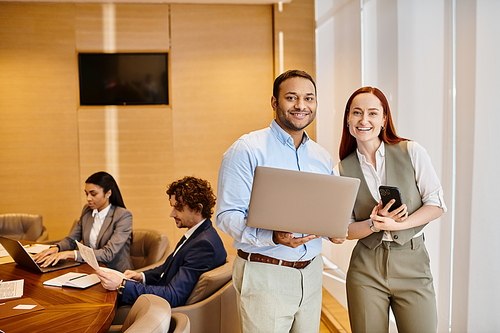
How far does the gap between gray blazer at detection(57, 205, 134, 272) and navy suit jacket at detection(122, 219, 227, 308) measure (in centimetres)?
65

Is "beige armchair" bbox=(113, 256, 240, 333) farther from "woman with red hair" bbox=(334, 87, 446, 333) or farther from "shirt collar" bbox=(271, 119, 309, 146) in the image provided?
"shirt collar" bbox=(271, 119, 309, 146)

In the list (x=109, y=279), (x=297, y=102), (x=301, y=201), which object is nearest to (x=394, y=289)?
(x=301, y=201)

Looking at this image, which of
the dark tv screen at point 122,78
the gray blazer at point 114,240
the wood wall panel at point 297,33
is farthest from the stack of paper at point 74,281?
the wood wall panel at point 297,33

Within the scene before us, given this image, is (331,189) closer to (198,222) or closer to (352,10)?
(198,222)

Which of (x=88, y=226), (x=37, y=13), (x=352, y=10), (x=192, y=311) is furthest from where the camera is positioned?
(x=37, y=13)

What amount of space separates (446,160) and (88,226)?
2535 millimetres

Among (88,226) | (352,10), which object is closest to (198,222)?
(88,226)

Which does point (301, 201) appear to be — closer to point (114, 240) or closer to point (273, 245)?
point (273, 245)

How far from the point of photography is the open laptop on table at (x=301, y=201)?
4.55ft

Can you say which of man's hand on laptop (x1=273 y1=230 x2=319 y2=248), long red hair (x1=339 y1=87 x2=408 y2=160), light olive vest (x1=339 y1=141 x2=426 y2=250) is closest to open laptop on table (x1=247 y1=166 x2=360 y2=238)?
man's hand on laptop (x1=273 y1=230 x2=319 y2=248)

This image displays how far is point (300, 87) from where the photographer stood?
1.62 m

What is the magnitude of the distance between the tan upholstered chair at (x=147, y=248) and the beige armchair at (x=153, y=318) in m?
1.25

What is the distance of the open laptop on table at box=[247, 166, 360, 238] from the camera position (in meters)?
1.39

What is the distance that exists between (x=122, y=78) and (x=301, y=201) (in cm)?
395
